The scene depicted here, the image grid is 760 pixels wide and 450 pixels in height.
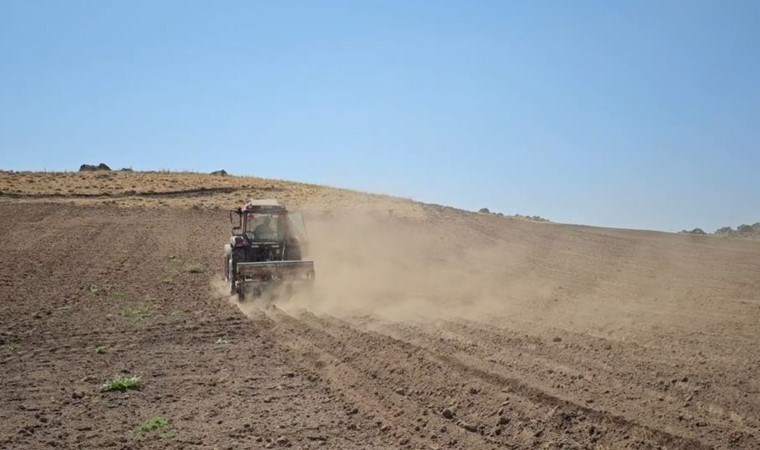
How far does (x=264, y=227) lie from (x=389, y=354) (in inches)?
425

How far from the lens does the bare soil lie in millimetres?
7859

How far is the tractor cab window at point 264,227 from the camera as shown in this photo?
20.9 m

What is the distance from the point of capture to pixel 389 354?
36.8 ft

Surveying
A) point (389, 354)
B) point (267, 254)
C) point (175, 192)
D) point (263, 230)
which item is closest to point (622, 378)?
point (389, 354)

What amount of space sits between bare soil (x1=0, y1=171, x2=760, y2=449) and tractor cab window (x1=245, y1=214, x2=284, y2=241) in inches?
78.2

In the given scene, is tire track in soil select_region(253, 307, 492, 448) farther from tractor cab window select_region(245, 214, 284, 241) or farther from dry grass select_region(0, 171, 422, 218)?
dry grass select_region(0, 171, 422, 218)

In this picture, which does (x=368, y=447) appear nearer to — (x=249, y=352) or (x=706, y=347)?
(x=249, y=352)

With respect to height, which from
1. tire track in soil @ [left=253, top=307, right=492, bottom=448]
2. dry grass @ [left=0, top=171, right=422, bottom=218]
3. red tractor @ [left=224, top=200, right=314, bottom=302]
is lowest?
tire track in soil @ [left=253, top=307, right=492, bottom=448]

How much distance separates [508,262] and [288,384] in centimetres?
1958

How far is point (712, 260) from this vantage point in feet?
91.3

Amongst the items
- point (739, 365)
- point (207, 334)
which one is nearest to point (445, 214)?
point (207, 334)

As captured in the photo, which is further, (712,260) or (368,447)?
(712,260)

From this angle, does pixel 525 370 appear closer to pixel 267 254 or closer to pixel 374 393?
pixel 374 393

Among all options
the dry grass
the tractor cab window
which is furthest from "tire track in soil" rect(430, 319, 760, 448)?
the dry grass
